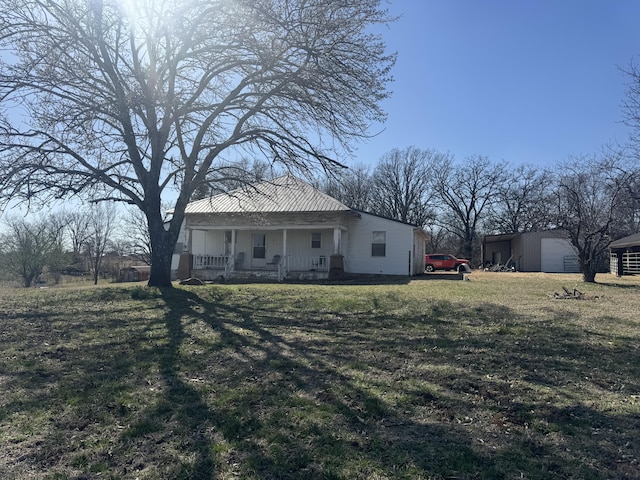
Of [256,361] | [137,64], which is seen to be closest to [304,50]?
[137,64]

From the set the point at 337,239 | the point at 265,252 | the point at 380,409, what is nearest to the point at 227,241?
the point at 265,252

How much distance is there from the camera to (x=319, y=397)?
444 cm

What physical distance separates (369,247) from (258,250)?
18.8 ft

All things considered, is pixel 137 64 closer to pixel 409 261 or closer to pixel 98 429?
pixel 98 429

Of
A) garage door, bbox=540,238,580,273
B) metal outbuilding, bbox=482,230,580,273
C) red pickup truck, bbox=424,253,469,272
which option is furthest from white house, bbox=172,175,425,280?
garage door, bbox=540,238,580,273

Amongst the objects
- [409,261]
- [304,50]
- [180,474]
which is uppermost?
[304,50]

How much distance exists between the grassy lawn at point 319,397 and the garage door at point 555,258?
2893 centimetres

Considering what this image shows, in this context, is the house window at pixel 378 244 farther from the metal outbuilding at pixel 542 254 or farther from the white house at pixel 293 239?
the metal outbuilding at pixel 542 254

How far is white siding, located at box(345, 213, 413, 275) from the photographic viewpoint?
2216cm

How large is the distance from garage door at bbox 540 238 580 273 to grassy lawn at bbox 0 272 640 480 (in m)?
A: 28.9

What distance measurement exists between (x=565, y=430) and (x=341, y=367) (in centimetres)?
249

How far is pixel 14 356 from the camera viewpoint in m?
6.13

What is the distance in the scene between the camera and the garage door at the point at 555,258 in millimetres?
34812

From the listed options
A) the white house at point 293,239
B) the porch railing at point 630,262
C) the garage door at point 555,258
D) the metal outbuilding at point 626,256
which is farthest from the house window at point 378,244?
the porch railing at point 630,262
